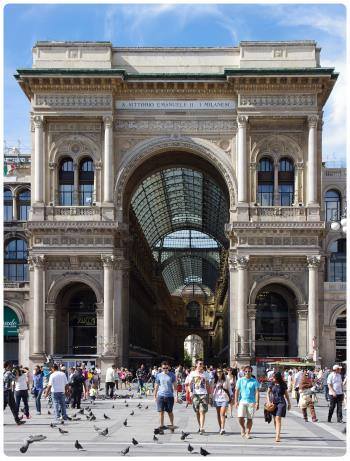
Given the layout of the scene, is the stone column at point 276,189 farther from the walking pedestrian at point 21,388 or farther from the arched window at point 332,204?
the walking pedestrian at point 21,388

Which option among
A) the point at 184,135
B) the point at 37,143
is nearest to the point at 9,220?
the point at 37,143

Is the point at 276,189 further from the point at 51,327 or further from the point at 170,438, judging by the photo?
the point at 170,438

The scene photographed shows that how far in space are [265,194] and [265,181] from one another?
104cm

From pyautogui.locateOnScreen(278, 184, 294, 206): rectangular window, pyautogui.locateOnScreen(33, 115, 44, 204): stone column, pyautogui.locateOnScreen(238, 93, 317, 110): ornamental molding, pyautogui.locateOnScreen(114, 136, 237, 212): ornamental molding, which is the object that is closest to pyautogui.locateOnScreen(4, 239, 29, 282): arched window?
pyautogui.locateOnScreen(33, 115, 44, 204): stone column

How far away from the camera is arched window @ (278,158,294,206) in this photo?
7812 cm

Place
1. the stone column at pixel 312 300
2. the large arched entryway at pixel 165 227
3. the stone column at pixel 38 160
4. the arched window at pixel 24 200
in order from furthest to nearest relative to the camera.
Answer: the arched window at pixel 24 200
the large arched entryway at pixel 165 227
the stone column at pixel 38 160
the stone column at pixel 312 300

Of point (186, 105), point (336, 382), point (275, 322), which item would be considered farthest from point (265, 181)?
point (336, 382)

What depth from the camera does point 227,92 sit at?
77.9 metres

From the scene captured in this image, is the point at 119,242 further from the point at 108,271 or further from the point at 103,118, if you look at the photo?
the point at 103,118

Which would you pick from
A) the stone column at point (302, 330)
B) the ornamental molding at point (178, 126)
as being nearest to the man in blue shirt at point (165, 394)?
the stone column at point (302, 330)

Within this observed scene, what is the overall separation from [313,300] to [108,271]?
15.8 meters

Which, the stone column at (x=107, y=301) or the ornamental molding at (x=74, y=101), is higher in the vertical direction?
the ornamental molding at (x=74, y=101)

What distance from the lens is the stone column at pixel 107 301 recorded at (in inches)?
2963

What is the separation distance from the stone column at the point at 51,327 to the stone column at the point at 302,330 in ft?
61.4
